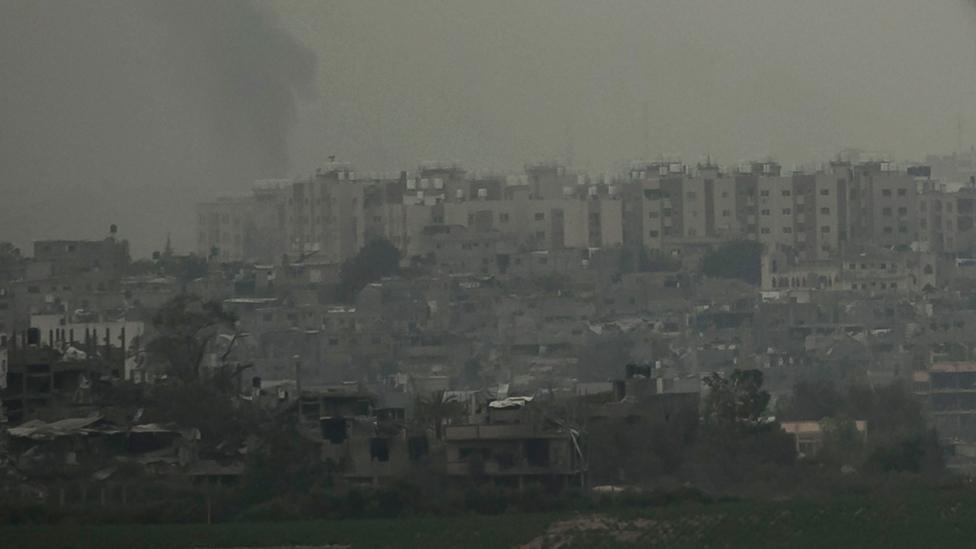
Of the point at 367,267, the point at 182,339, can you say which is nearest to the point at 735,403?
the point at 182,339

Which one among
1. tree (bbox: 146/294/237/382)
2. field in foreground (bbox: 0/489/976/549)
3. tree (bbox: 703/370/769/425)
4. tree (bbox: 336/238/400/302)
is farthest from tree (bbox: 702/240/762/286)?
field in foreground (bbox: 0/489/976/549)

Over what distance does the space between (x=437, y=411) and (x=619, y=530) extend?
244 inches

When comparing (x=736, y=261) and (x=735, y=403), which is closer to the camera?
(x=735, y=403)

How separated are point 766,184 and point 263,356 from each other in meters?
14.8

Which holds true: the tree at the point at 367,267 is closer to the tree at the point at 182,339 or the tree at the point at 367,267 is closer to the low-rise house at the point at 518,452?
the tree at the point at 182,339

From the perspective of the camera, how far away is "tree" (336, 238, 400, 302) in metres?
51.8

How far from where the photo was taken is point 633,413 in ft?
89.5

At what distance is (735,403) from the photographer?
91.0 ft

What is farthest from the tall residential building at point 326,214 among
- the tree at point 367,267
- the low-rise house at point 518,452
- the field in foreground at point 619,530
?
the field in foreground at point 619,530

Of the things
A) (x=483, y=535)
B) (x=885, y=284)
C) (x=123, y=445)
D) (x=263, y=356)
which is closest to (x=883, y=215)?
(x=885, y=284)

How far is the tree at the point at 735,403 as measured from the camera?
27312 millimetres

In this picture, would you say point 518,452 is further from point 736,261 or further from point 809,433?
point 736,261

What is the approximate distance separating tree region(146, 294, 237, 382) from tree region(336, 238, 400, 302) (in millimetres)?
20329

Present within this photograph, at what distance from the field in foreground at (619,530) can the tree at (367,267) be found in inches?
1129
